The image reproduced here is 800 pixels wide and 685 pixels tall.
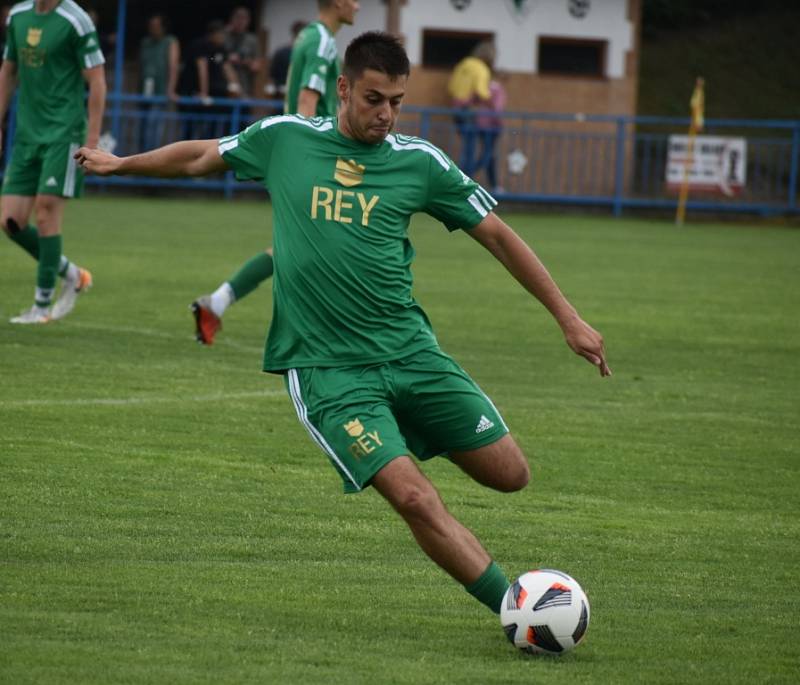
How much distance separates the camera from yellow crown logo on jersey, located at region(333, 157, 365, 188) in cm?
568

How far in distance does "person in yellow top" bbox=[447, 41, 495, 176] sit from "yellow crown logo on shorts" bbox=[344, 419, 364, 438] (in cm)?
2372

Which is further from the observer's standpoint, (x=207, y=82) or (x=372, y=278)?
(x=207, y=82)

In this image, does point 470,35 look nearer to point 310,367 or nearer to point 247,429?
point 247,429

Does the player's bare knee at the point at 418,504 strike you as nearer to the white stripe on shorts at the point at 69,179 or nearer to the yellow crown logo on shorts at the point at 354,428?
the yellow crown logo on shorts at the point at 354,428

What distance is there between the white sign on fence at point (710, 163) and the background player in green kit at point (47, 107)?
1885 cm

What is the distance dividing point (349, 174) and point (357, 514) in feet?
6.27

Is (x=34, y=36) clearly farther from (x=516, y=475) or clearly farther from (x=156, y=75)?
(x=156, y=75)

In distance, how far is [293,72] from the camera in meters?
11.9

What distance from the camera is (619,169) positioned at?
29438 millimetres

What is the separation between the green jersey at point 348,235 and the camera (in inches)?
222

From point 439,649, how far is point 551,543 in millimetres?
1602

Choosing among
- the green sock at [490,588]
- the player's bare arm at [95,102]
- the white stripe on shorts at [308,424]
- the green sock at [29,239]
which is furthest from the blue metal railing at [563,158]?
the green sock at [490,588]

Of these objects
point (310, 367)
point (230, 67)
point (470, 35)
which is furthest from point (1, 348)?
point (470, 35)

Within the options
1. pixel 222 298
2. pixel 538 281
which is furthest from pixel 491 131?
pixel 538 281
